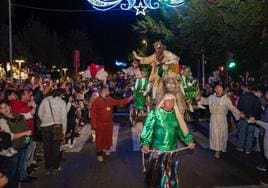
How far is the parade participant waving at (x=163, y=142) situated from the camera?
8.58 metres

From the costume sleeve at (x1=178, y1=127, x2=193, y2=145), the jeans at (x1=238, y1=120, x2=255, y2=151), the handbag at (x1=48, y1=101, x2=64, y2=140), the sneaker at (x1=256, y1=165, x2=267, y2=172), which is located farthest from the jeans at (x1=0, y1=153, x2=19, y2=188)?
the jeans at (x1=238, y1=120, x2=255, y2=151)

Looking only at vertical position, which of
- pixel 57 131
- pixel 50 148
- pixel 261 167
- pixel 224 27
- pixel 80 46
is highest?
pixel 80 46

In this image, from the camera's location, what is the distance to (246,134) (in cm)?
1484

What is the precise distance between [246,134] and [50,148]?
5202 mm

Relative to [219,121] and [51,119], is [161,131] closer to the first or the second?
[51,119]

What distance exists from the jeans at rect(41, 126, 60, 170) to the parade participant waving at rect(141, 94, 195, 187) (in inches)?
165

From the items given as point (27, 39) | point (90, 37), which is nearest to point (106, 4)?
point (27, 39)

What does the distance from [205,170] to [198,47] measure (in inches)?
194

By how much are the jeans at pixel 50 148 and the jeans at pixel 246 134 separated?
4829mm

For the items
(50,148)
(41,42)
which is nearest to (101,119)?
(50,148)

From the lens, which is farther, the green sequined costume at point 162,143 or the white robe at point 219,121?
the white robe at point 219,121

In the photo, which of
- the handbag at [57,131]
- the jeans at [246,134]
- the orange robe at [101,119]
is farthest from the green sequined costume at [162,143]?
the jeans at [246,134]

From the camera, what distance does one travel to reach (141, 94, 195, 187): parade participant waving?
858 cm

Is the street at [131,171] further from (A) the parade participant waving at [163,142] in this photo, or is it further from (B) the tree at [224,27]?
(B) the tree at [224,27]
